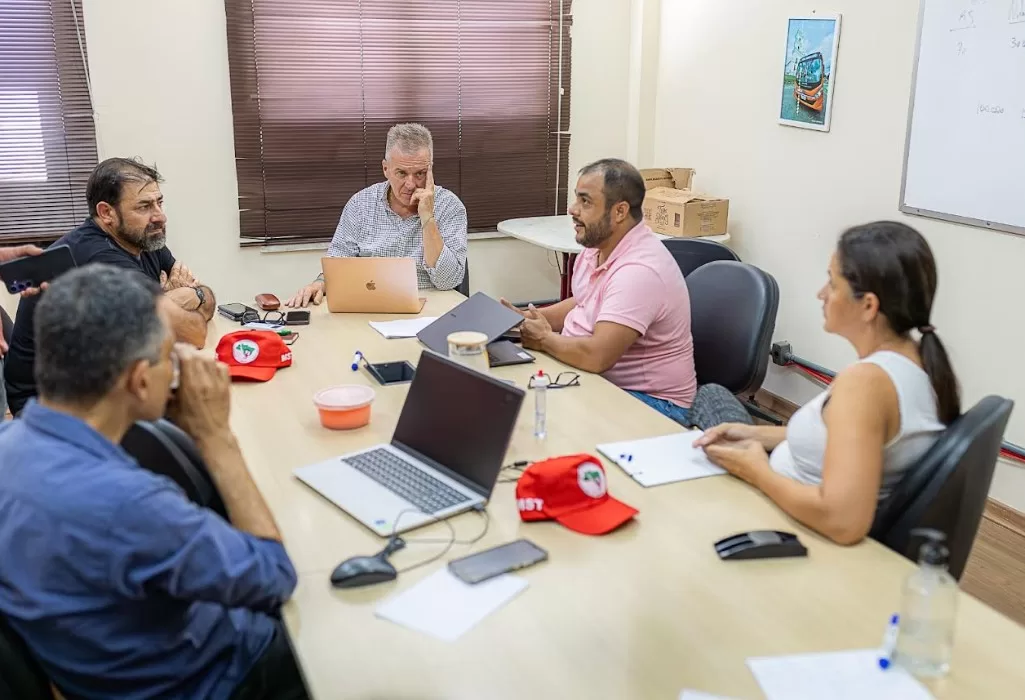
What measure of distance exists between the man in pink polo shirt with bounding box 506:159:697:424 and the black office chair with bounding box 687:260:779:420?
0.10m

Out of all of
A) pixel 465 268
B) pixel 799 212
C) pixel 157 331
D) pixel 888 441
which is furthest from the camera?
pixel 799 212

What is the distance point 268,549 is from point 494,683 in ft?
1.46

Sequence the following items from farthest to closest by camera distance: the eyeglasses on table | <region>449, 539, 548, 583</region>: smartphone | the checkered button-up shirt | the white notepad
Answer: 1. the checkered button-up shirt
2. the eyeglasses on table
3. the white notepad
4. <region>449, 539, 548, 583</region>: smartphone

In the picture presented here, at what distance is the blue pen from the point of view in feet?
4.35

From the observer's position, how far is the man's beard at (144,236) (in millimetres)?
2941

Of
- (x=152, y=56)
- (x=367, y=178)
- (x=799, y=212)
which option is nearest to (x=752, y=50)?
(x=799, y=212)

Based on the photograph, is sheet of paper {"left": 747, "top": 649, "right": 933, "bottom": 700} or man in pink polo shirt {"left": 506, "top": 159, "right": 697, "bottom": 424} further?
man in pink polo shirt {"left": 506, "top": 159, "right": 697, "bottom": 424}

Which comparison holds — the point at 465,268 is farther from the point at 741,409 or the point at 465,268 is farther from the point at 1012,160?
the point at 1012,160

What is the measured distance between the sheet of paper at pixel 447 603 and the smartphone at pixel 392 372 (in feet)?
3.46

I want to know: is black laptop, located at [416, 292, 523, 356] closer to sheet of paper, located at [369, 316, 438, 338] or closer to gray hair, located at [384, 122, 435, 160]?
sheet of paper, located at [369, 316, 438, 338]

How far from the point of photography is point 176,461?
168 centimetres

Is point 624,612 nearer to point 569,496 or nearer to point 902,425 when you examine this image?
point 569,496

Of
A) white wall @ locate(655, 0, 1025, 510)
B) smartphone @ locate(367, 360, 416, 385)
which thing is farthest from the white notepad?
white wall @ locate(655, 0, 1025, 510)

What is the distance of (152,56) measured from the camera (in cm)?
420
